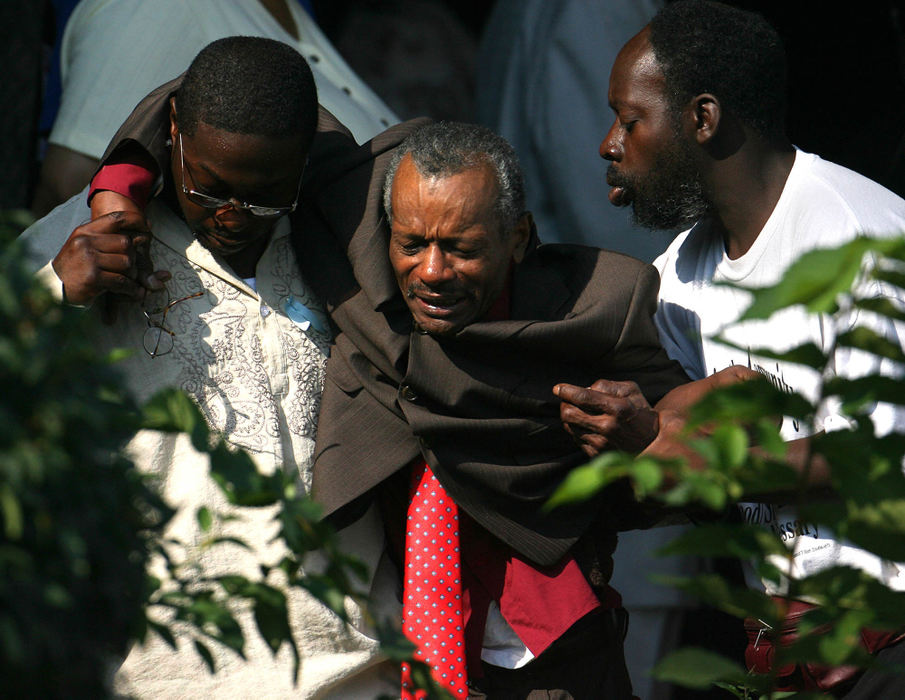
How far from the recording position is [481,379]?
2.62 meters

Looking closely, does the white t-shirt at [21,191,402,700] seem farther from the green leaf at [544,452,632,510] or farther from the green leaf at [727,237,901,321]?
the green leaf at [727,237,901,321]

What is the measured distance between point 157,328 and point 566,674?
3.87 ft

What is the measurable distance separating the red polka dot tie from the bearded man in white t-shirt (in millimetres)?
684

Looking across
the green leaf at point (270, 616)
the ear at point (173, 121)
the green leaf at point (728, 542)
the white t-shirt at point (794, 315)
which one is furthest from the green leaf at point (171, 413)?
the white t-shirt at point (794, 315)

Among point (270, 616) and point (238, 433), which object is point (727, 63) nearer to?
point (238, 433)

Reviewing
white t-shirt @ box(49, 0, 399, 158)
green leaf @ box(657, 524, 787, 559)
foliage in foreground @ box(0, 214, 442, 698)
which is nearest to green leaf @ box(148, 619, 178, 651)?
foliage in foreground @ box(0, 214, 442, 698)

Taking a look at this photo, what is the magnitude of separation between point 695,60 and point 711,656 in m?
1.79

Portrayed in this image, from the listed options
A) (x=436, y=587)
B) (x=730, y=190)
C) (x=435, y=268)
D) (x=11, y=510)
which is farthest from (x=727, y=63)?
(x=11, y=510)

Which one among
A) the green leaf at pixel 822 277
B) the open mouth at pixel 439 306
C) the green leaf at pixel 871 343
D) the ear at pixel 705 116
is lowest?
the open mouth at pixel 439 306

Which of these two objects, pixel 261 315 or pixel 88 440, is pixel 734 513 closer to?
pixel 261 315

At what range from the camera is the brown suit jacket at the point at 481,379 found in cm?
262

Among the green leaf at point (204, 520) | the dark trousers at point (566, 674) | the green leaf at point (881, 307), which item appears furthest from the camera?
the dark trousers at point (566, 674)

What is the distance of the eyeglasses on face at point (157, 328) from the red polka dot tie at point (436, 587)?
0.64m

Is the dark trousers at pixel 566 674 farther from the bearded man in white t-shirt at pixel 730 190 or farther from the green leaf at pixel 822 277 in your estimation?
the green leaf at pixel 822 277
